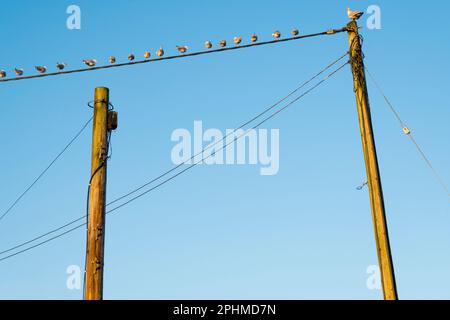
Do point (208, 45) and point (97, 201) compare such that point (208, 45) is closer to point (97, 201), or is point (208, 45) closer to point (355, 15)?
point (355, 15)

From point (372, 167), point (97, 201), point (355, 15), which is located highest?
point (355, 15)

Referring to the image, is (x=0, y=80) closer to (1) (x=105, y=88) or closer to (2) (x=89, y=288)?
(1) (x=105, y=88)

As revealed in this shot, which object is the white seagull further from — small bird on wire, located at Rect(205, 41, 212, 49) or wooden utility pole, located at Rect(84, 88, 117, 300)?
wooden utility pole, located at Rect(84, 88, 117, 300)

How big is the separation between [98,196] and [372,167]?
4.70 meters

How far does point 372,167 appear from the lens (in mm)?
10984

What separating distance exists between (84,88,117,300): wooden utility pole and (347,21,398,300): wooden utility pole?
448 cm

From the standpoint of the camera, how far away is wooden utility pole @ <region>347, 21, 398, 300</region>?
10.2 metres

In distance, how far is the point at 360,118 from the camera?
11430 millimetres

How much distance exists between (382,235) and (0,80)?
872cm

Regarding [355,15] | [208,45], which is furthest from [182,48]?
[355,15]

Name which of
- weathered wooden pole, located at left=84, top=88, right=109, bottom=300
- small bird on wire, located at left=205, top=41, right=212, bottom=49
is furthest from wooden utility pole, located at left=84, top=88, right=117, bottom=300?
small bird on wire, located at left=205, top=41, right=212, bottom=49
